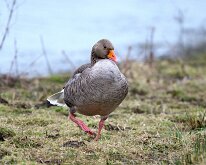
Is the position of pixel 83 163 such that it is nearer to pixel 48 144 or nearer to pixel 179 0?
pixel 48 144

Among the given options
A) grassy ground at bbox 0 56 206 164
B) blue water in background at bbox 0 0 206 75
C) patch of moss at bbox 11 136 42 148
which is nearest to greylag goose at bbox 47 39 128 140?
grassy ground at bbox 0 56 206 164

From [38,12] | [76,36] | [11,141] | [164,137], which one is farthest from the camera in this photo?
[38,12]

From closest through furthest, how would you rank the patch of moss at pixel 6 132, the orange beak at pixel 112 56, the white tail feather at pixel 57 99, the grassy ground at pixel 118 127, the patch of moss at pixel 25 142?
the grassy ground at pixel 118 127
the patch of moss at pixel 25 142
the patch of moss at pixel 6 132
the orange beak at pixel 112 56
the white tail feather at pixel 57 99

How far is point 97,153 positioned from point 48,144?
24.0 inches

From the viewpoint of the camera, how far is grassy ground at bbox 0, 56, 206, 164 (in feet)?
18.8

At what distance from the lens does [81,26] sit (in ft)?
60.3

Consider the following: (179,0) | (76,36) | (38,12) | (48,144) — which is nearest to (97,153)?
(48,144)

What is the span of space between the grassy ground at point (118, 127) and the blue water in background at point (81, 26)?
2781 millimetres

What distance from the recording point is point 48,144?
20.2 feet

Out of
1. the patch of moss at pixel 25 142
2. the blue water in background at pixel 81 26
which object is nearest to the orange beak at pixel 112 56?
the patch of moss at pixel 25 142

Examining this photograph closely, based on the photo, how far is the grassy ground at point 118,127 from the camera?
18.8 feet

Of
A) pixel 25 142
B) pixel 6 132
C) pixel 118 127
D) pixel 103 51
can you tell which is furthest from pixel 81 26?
pixel 25 142

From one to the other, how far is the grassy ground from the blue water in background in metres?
2.78

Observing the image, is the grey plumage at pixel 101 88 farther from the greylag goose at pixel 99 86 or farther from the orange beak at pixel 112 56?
the orange beak at pixel 112 56
